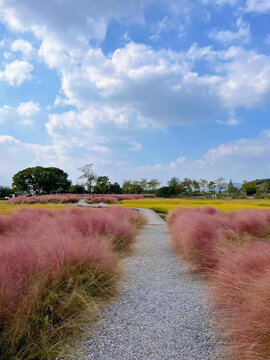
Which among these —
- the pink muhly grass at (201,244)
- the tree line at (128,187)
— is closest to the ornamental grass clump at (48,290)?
the pink muhly grass at (201,244)

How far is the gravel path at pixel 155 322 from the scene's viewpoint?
221 cm

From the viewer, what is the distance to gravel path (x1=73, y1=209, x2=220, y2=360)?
7.25 feet

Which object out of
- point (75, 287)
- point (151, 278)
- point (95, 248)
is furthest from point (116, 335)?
A: point (151, 278)

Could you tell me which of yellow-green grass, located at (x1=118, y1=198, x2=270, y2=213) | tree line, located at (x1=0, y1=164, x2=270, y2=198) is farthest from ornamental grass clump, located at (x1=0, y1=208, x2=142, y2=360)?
tree line, located at (x1=0, y1=164, x2=270, y2=198)

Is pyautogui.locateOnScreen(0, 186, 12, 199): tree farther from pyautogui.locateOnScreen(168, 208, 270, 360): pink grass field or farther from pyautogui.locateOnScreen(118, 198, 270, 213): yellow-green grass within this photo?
pyautogui.locateOnScreen(168, 208, 270, 360): pink grass field

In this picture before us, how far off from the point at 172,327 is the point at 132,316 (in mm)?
508

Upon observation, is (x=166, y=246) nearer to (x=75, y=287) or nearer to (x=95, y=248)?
(x=95, y=248)

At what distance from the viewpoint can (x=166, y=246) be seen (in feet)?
23.1

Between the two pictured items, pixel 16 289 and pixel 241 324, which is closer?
pixel 241 324

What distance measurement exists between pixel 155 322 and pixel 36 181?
6824 cm

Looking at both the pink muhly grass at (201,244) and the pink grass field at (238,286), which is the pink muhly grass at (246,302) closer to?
the pink grass field at (238,286)

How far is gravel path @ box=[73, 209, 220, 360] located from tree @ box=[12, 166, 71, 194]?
6526 centimetres

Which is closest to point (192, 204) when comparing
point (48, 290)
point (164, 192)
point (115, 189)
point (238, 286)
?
point (238, 286)

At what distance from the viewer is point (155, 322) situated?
271 cm
